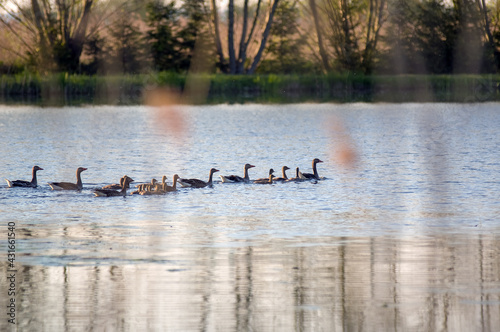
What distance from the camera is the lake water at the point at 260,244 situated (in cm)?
810

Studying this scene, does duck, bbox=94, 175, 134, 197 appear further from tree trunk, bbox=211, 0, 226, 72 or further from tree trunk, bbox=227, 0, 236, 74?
tree trunk, bbox=211, 0, 226, 72

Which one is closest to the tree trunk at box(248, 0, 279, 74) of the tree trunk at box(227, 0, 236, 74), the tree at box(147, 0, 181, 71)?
the tree trunk at box(227, 0, 236, 74)

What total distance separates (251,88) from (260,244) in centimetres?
5013

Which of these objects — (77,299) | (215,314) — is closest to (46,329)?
(77,299)

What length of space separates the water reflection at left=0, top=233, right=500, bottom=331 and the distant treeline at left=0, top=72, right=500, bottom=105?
139 ft

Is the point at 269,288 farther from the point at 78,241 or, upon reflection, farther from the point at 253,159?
the point at 253,159

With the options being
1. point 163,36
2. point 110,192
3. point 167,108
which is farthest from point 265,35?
point 110,192

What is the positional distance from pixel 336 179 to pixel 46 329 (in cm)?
1286

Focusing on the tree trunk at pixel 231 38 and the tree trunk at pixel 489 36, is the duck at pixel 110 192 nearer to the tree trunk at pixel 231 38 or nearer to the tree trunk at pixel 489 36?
the tree trunk at pixel 231 38

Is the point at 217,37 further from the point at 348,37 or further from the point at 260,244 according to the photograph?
the point at 260,244

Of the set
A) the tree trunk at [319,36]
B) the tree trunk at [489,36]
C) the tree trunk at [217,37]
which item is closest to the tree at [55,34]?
the tree trunk at [217,37]

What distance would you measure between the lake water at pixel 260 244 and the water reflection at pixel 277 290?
0.07 feet

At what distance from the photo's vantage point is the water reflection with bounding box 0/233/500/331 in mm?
7844

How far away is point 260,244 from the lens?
37.3 feet
